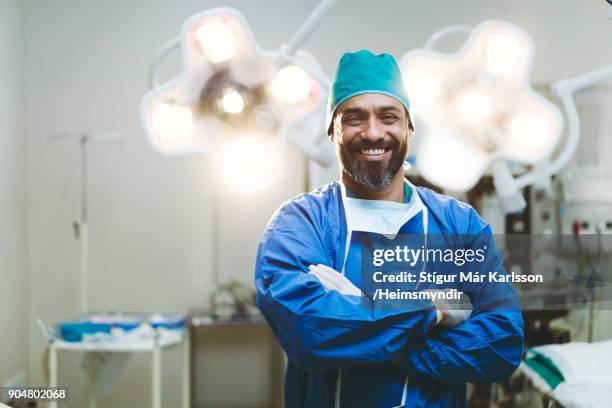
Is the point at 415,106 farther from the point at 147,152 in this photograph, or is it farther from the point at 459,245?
the point at 147,152

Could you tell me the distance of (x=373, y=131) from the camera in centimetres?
106

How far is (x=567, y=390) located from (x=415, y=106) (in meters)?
0.90

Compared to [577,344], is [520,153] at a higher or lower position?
higher

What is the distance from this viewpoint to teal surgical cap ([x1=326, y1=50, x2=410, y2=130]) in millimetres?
1089

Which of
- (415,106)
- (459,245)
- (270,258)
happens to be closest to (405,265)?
(459,245)

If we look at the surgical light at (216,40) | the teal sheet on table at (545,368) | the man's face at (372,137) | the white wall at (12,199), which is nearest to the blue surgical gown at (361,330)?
the man's face at (372,137)

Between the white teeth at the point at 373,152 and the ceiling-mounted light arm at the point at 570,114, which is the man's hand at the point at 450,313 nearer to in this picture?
the white teeth at the point at 373,152

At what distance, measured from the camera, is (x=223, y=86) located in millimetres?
1476

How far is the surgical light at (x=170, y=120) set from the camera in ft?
4.75

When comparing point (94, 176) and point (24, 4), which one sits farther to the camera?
point (94, 176)

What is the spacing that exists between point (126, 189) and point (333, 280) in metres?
2.04

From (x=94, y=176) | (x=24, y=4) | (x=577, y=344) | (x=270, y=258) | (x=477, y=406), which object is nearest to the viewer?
(x=270, y=258)

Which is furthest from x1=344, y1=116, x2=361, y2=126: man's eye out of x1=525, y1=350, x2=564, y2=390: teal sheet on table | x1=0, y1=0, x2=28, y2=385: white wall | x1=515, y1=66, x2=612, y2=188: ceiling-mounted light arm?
x1=0, y1=0, x2=28, y2=385: white wall

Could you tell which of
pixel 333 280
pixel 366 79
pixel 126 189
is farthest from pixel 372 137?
pixel 126 189
